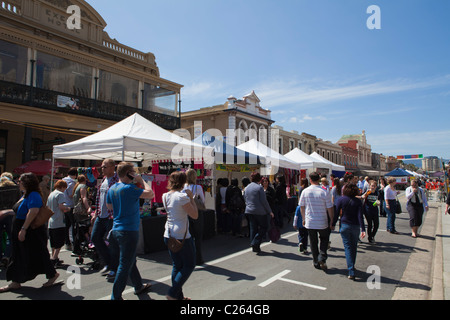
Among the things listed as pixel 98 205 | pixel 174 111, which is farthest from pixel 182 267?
pixel 174 111

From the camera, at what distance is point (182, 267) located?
3.43 meters

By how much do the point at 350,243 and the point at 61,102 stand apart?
1327cm

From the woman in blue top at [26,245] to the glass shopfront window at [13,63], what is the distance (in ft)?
35.4

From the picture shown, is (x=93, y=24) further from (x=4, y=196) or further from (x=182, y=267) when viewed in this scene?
(x=182, y=267)

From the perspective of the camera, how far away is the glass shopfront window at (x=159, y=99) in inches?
692

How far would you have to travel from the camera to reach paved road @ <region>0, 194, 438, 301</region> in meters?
3.98

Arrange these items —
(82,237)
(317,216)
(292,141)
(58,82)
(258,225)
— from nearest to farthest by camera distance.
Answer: (317,216), (82,237), (258,225), (58,82), (292,141)

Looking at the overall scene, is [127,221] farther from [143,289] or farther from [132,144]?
[132,144]

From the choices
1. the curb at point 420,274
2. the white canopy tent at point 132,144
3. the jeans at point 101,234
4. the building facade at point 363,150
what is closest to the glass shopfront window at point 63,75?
the white canopy tent at point 132,144

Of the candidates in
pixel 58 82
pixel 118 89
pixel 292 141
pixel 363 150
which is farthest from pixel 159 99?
pixel 363 150

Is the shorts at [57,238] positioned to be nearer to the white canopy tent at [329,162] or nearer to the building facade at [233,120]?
the white canopy tent at [329,162]

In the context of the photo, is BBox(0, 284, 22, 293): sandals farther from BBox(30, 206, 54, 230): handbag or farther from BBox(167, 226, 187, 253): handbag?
BBox(167, 226, 187, 253): handbag

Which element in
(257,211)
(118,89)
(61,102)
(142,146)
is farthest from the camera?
(118,89)

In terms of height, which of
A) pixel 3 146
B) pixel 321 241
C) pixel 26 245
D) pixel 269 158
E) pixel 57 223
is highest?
pixel 3 146
